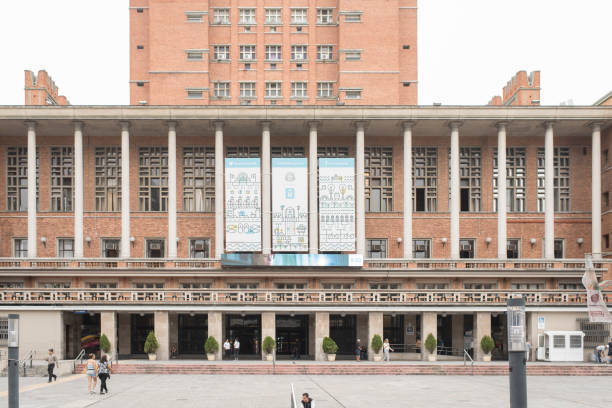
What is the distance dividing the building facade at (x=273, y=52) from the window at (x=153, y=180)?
509 centimetres

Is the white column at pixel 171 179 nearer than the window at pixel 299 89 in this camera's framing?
Yes

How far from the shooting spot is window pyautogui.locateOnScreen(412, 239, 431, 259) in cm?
5319

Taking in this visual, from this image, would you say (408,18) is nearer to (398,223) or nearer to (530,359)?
(398,223)

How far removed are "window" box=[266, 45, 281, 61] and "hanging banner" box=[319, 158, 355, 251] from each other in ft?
41.3

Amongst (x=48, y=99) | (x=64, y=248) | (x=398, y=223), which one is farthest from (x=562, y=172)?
(x=48, y=99)

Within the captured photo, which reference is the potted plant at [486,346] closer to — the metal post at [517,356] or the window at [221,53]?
the metal post at [517,356]

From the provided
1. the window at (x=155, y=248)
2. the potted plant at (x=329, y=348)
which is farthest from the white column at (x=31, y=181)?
the potted plant at (x=329, y=348)

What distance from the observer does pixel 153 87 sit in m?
56.2

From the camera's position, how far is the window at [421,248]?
53188 mm

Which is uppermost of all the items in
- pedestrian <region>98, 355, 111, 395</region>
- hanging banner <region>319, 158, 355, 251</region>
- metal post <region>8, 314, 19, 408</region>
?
hanging banner <region>319, 158, 355, 251</region>

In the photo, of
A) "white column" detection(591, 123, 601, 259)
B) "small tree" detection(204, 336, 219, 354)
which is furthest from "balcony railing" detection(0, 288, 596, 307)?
"white column" detection(591, 123, 601, 259)

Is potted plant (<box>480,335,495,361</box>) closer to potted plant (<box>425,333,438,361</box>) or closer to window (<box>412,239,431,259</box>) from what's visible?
potted plant (<box>425,333,438,361</box>)

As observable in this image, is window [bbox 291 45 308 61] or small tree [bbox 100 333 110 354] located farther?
window [bbox 291 45 308 61]

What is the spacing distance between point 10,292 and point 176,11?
25.6 metres
